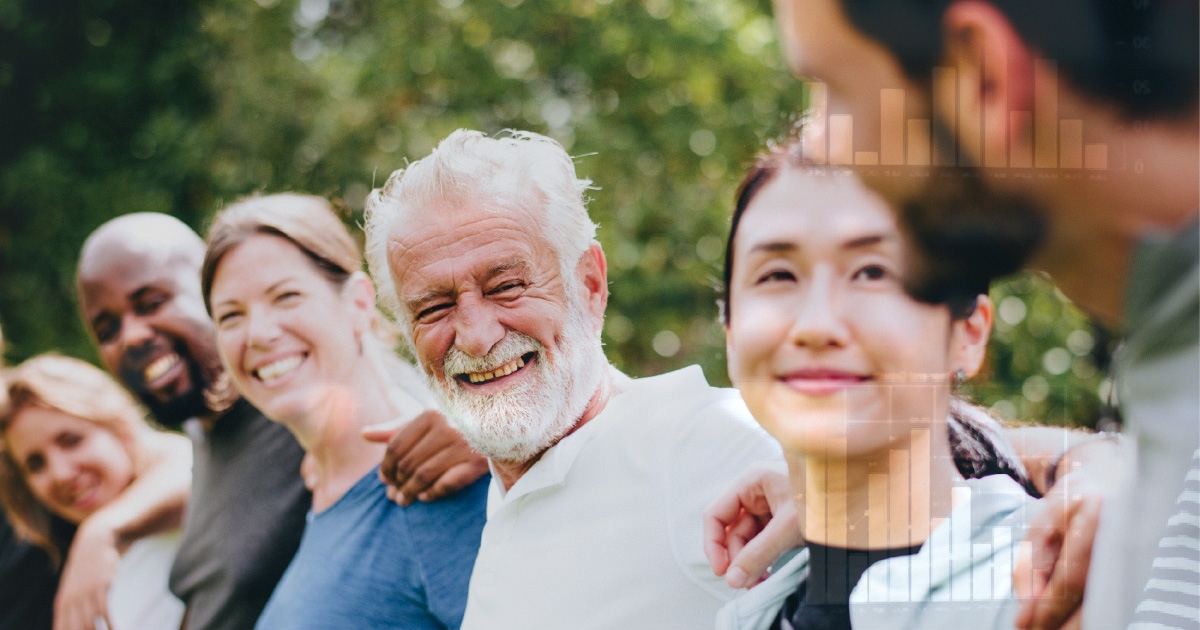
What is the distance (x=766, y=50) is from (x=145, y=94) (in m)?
1.61

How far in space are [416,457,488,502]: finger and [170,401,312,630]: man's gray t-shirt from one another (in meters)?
0.42

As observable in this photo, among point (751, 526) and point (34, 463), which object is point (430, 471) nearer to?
point (751, 526)

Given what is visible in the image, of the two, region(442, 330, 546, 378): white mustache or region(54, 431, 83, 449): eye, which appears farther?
region(54, 431, 83, 449): eye

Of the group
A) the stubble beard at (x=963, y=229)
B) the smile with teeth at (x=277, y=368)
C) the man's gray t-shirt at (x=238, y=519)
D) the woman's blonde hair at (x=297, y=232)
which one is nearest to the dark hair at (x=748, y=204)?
the stubble beard at (x=963, y=229)

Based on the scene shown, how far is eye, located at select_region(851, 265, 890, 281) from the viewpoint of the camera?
1.57 metres

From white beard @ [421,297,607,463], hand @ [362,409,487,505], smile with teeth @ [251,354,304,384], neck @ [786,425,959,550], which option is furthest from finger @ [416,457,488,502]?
neck @ [786,425,959,550]

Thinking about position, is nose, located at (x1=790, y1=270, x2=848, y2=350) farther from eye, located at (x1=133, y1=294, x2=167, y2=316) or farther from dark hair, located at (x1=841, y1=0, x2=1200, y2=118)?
eye, located at (x1=133, y1=294, x2=167, y2=316)

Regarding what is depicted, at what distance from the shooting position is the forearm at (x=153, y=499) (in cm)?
224

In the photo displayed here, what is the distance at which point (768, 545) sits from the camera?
1620 millimetres

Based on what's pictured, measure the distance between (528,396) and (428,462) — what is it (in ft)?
1.20

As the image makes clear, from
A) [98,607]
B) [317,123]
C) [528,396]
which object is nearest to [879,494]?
[528,396]

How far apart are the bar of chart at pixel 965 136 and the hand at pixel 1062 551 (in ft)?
1.79

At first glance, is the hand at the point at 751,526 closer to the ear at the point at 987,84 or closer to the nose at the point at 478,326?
the nose at the point at 478,326

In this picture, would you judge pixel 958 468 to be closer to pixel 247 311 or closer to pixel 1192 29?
pixel 1192 29
